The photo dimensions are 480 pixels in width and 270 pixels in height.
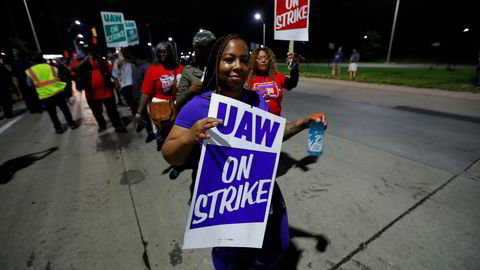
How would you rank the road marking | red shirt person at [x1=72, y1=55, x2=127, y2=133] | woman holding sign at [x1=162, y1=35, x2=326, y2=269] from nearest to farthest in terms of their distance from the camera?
woman holding sign at [x1=162, y1=35, x2=326, y2=269] → red shirt person at [x1=72, y1=55, x2=127, y2=133] → the road marking

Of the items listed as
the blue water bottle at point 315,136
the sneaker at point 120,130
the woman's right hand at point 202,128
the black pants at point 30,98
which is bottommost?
the sneaker at point 120,130

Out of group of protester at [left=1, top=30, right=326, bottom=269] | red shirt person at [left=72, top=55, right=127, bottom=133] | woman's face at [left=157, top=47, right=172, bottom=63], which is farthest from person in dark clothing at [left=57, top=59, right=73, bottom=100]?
woman's face at [left=157, top=47, right=172, bottom=63]

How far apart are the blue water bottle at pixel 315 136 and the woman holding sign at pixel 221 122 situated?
0.03m

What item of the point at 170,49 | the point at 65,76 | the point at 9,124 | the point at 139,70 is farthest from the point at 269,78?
the point at 9,124

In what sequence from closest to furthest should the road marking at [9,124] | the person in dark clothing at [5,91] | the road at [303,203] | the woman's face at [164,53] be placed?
the road at [303,203] → the woman's face at [164,53] → the road marking at [9,124] → the person in dark clothing at [5,91]

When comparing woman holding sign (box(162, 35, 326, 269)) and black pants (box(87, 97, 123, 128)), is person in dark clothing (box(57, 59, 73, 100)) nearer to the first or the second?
black pants (box(87, 97, 123, 128))

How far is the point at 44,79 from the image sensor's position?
17.8ft

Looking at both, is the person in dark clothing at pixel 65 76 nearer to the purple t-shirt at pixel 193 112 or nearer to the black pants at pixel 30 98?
the black pants at pixel 30 98

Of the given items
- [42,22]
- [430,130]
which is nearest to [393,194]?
[430,130]

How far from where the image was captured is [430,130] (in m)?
4.91

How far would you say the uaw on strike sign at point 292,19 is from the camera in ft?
9.84

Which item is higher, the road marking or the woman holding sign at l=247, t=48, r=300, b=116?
the woman holding sign at l=247, t=48, r=300, b=116

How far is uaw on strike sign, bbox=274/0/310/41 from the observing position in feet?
9.84

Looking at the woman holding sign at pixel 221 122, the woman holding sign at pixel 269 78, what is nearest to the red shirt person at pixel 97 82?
the woman holding sign at pixel 269 78
